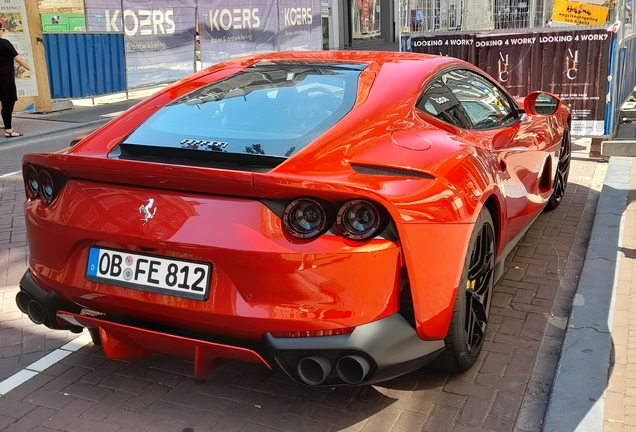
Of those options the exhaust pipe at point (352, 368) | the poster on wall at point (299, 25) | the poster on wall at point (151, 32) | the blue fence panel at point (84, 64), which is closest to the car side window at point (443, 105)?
the exhaust pipe at point (352, 368)

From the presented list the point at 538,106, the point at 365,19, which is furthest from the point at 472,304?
the point at 365,19

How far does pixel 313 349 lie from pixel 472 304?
1.06 m

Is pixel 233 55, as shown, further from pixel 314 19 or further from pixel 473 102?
pixel 473 102

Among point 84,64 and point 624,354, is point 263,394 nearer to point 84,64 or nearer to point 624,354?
point 624,354

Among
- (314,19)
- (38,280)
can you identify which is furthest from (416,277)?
(314,19)

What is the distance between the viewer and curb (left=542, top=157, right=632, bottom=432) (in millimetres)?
3004

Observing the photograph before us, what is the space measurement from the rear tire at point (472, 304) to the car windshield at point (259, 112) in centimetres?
85

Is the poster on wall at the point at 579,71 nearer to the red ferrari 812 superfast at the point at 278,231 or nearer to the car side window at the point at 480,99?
the car side window at the point at 480,99

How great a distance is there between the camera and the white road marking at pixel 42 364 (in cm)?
339

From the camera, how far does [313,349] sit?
103 inches

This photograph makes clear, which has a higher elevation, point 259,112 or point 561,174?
point 259,112

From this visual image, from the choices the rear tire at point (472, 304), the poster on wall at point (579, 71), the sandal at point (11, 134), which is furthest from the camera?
the sandal at point (11, 134)

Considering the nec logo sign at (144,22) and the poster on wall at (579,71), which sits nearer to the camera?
the poster on wall at (579,71)

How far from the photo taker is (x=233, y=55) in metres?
16.6
